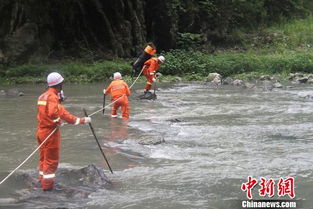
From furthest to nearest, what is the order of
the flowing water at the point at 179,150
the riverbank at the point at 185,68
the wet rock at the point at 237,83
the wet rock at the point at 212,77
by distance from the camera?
1. the riverbank at the point at 185,68
2. the wet rock at the point at 212,77
3. the wet rock at the point at 237,83
4. the flowing water at the point at 179,150

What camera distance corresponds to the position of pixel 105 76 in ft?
81.4

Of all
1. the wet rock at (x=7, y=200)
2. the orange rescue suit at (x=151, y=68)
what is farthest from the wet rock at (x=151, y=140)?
the orange rescue suit at (x=151, y=68)

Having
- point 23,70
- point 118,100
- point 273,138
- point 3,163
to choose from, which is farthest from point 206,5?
point 3,163

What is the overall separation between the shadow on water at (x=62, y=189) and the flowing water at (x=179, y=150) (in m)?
0.03

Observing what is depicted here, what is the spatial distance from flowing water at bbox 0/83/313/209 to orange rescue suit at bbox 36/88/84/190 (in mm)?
333

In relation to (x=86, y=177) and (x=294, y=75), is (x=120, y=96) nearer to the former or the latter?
(x=86, y=177)

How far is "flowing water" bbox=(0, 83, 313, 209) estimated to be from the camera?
7.00 metres

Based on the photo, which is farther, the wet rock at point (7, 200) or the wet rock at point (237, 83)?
the wet rock at point (237, 83)

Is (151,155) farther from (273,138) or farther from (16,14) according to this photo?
(16,14)

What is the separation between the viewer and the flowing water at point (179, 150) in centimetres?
700

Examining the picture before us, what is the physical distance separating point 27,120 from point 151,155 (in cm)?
506

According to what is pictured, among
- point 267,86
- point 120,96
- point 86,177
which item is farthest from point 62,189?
point 267,86

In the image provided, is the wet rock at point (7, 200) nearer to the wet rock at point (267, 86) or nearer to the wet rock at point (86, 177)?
the wet rock at point (86, 177)

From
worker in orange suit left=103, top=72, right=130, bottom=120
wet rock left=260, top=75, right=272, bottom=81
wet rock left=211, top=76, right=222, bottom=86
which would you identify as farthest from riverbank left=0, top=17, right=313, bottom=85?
worker in orange suit left=103, top=72, right=130, bottom=120
